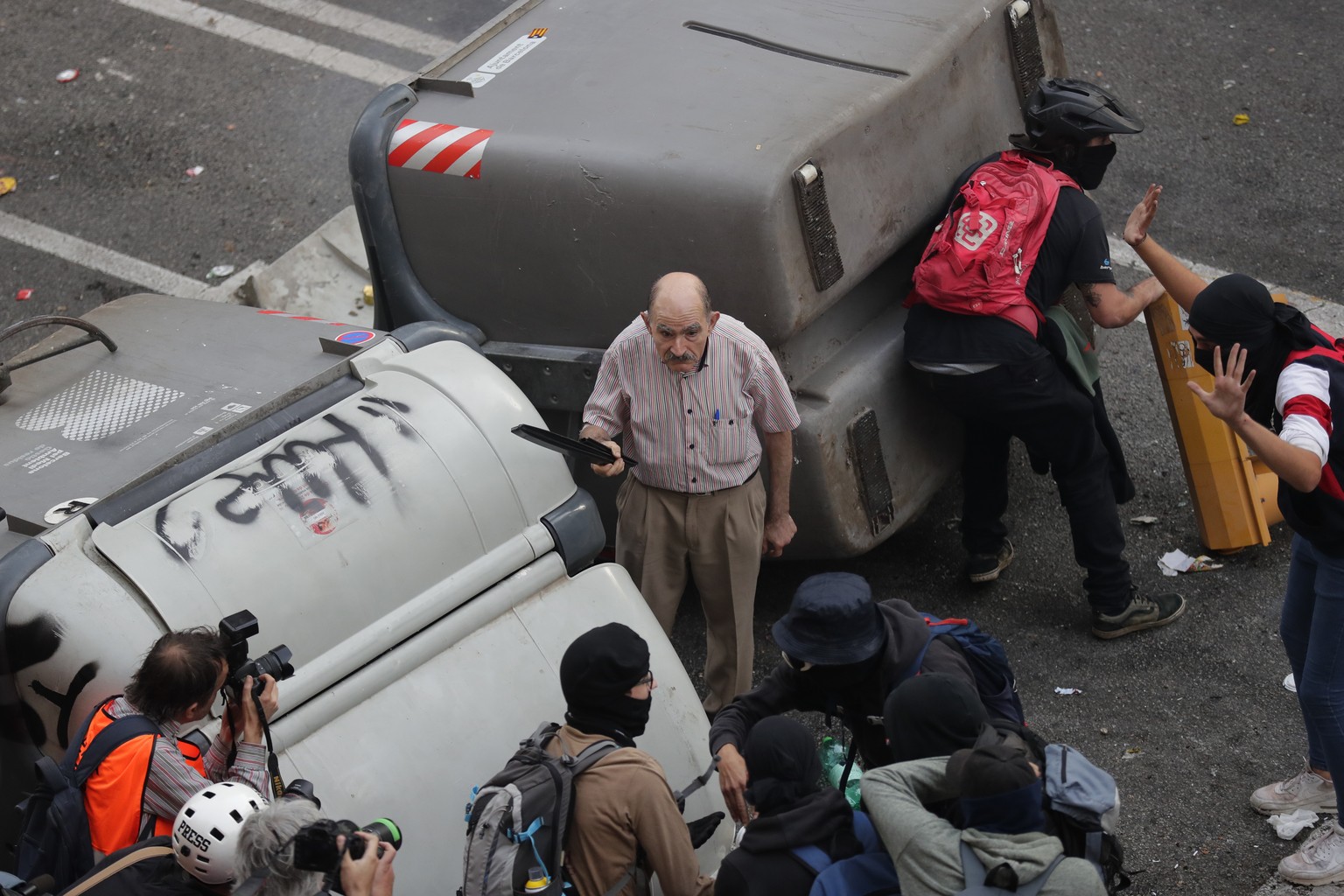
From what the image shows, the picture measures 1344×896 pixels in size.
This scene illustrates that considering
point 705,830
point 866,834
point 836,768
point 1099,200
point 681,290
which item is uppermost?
point 681,290

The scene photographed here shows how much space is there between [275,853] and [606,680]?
737 millimetres

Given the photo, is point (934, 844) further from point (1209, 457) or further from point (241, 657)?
point (1209, 457)

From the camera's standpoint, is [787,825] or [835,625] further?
[835,625]

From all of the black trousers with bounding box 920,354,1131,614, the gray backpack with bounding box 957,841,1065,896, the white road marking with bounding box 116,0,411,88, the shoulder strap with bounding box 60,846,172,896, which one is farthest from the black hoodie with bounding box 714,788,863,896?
the white road marking with bounding box 116,0,411,88

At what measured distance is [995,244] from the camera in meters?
4.29

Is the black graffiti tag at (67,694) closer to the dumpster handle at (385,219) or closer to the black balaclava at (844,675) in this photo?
the black balaclava at (844,675)

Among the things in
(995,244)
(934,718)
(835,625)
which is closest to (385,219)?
(995,244)

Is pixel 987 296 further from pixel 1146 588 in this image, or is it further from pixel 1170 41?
pixel 1170 41

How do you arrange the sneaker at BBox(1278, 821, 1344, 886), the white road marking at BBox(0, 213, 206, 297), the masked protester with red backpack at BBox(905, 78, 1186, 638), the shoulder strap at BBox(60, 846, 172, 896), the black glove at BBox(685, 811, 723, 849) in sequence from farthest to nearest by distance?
the white road marking at BBox(0, 213, 206, 297) < the masked protester with red backpack at BBox(905, 78, 1186, 638) < the sneaker at BBox(1278, 821, 1344, 886) < the black glove at BBox(685, 811, 723, 849) < the shoulder strap at BBox(60, 846, 172, 896)

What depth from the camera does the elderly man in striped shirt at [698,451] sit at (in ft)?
12.8

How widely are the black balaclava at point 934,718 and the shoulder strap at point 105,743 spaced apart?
1553 millimetres

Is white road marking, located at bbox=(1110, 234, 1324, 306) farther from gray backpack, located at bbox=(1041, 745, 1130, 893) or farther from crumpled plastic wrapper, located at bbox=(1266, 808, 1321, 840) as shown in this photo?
gray backpack, located at bbox=(1041, 745, 1130, 893)

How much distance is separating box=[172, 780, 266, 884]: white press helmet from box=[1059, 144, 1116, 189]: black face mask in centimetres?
321

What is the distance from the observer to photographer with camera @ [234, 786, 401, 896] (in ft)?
8.09
